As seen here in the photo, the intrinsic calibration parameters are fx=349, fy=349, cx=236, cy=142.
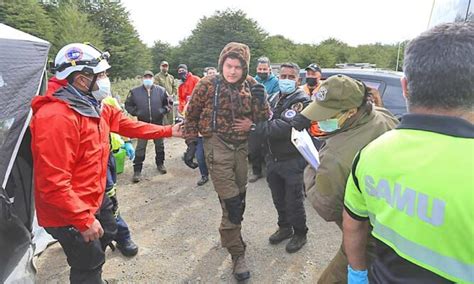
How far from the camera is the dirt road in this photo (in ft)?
10.8

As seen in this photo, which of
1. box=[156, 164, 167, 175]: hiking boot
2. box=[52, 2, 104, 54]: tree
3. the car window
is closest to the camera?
the car window

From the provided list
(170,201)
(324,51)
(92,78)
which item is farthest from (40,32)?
(92,78)

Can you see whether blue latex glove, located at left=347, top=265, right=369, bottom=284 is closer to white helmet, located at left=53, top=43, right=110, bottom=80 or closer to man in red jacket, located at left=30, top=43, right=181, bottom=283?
man in red jacket, located at left=30, top=43, right=181, bottom=283

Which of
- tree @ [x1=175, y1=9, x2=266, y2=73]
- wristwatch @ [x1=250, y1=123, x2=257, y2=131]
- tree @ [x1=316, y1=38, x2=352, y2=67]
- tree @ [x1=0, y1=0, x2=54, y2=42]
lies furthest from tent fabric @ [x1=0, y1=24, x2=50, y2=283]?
tree @ [x1=175, y1=9, x2=266, y2=73]

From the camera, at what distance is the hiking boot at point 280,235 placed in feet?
12.4

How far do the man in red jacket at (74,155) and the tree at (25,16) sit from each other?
27919mm

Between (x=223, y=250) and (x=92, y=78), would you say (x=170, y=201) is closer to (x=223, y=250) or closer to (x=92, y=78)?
(x=223, y=250)

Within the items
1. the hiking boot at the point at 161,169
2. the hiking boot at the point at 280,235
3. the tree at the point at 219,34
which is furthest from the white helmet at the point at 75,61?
the tree at the point at 219,34

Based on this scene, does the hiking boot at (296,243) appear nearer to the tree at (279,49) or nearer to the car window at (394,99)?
the car window at (394,99)

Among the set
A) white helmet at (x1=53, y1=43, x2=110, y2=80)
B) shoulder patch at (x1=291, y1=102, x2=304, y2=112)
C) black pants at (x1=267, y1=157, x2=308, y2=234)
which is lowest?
black pants at (x1=267, y1=157, x2=308, y2=234)

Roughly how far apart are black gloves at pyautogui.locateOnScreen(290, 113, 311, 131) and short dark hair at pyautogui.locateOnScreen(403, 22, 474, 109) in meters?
1.92

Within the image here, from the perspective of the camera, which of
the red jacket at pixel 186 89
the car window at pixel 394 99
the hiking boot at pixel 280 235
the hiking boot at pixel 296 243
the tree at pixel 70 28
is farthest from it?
the tree at pixel 70 28

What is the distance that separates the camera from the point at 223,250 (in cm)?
369

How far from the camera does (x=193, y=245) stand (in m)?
3.82
